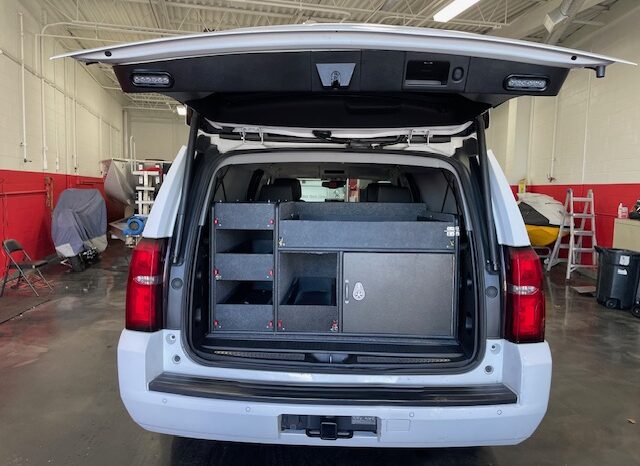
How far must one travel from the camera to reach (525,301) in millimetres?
1690

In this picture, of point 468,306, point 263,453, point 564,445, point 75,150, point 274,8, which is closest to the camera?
point 468,306

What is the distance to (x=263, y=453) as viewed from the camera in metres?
2.17

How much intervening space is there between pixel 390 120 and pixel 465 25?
758 cm

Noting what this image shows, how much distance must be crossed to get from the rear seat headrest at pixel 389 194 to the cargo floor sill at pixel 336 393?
71.5 inches

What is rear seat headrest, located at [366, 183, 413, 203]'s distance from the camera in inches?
129

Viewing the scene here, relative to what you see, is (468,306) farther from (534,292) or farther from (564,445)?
(564,445)

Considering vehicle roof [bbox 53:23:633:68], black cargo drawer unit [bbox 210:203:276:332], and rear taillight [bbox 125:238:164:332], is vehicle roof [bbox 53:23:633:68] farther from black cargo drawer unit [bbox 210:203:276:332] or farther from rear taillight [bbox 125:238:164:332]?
black cargo drawer unit [bbox 210:203:276:332]

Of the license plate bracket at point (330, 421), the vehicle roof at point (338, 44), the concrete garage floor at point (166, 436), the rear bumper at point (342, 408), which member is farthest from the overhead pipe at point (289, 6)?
the license plate bracket at point (330, 421)

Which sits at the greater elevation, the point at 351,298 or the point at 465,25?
the point at 465,25

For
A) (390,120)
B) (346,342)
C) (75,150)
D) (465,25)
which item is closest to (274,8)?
(465,25)

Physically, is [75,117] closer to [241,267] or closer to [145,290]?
[241,267]

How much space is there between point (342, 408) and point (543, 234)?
24.9 feet

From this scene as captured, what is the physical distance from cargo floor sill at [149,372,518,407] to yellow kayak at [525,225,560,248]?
6994 millimetres

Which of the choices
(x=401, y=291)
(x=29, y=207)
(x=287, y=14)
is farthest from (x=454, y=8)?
(x=29, y=207)
